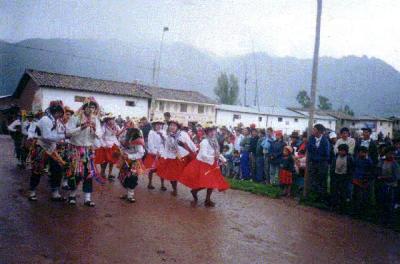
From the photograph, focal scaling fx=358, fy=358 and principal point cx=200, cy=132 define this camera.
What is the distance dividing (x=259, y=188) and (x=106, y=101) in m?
28.1

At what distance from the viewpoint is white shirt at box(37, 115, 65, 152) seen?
23.3 feet

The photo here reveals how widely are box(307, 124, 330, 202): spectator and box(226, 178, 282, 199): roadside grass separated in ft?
3.57

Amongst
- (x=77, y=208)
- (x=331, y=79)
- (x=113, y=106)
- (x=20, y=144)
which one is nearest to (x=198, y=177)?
(x=77, y=208)

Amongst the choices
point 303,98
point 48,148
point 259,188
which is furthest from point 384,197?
point 303,98

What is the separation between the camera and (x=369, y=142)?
1005 centimetres

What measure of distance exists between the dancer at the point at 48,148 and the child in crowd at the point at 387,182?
7622 millimetres

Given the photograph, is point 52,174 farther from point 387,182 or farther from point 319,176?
point 387,182

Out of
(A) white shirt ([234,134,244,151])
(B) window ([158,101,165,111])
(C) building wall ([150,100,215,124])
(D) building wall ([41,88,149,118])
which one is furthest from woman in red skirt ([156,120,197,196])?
(B) window ([158,101,165,111])

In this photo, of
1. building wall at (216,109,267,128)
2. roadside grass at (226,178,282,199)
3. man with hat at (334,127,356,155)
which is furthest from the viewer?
building wall at (216,109,267,128)

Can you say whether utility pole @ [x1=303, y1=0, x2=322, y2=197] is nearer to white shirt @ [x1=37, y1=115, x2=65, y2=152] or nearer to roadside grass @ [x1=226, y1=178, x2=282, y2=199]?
roadside grass @ [x1=226, y1=178, x2=282, y2=199]

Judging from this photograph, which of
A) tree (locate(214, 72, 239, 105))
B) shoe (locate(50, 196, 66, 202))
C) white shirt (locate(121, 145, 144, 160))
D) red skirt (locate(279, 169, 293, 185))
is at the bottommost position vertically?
shoe (locate(50, 196, 66, 202))

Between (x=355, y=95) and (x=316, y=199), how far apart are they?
184478 mm

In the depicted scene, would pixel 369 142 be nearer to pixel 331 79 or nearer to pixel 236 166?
pixel 236 166

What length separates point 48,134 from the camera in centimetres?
709
